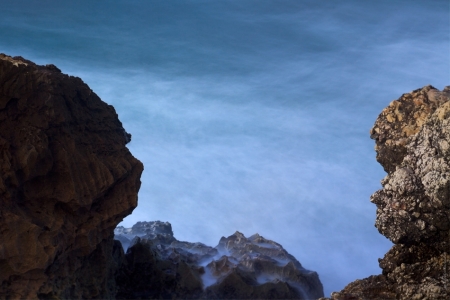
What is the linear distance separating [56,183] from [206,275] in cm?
215

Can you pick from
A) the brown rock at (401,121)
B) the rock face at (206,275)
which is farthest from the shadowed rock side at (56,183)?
the brown rock at (401,121)

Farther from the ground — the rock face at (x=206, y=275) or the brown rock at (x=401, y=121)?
the brown rock at (x=401, y=121)

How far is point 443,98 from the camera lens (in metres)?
3.38

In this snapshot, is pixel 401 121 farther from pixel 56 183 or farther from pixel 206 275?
pixel 206 275

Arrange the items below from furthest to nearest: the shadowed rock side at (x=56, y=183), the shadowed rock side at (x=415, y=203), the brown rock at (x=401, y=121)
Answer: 1. the shadowed rock side at (x=56, y=183)
2. the brown rock at (x=401, y=121)
3. the shadowed rock side at (x=415, y=203)

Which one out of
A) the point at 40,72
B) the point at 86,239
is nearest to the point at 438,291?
the point at 86,239

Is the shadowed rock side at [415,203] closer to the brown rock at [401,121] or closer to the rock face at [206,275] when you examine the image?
the brown rock at [401,121]

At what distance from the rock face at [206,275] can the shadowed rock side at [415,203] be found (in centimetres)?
243

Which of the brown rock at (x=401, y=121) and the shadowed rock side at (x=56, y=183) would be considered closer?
the brown rock at (x=401, y=121)

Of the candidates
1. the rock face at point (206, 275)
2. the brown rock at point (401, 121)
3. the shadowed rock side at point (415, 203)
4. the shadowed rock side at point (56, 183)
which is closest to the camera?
the shadowed rock side at point (415, 203)

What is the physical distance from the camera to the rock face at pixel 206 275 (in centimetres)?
553

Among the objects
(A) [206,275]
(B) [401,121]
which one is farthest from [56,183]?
(B) [401,121]

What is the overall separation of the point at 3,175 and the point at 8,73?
2.43 feet

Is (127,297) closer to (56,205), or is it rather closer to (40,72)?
(56,205)
